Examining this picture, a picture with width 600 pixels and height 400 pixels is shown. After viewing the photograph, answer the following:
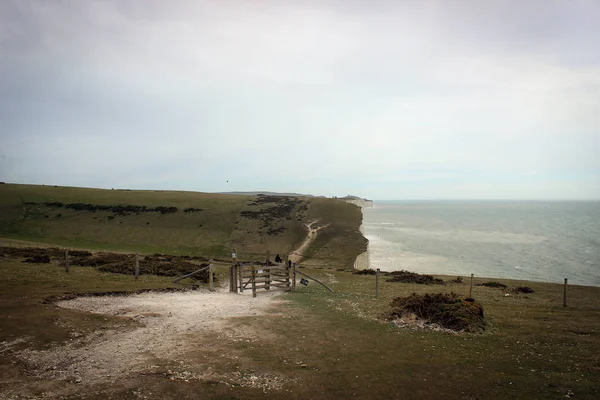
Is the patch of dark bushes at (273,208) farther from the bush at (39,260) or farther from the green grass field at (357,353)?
the green grass field at (357,353)

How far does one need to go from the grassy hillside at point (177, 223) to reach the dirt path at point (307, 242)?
1.39m

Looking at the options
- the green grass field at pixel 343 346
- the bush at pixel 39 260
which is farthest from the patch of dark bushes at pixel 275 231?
the bush at pixel 39 260

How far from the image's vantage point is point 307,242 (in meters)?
68.7

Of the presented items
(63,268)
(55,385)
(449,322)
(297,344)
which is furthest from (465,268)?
(55,385)

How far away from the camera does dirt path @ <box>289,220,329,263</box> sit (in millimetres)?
59406

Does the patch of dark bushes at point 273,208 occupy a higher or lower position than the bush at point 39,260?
higher

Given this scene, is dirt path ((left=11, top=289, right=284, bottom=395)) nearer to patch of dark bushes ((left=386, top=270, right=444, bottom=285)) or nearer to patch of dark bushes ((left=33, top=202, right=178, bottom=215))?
patch of dark bushes ((left=386, top=270, right=444, bottom=285))

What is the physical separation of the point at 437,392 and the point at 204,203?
82.5m

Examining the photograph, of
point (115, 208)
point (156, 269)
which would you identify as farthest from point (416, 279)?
point (115, 208)

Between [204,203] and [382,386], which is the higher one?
[204,203]

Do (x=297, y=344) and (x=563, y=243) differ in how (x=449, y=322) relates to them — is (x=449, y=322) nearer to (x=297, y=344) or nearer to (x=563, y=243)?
(x=297, y=344)

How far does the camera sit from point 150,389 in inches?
432

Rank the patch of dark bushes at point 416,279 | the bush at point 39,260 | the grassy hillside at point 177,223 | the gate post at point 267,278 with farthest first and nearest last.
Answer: the grassy hillside at point 177,223 → the patch of dark bushes at point 416,279 → the bush at point 39,260 → the gate post at point 267,278

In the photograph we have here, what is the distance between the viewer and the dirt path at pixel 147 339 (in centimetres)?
1215
